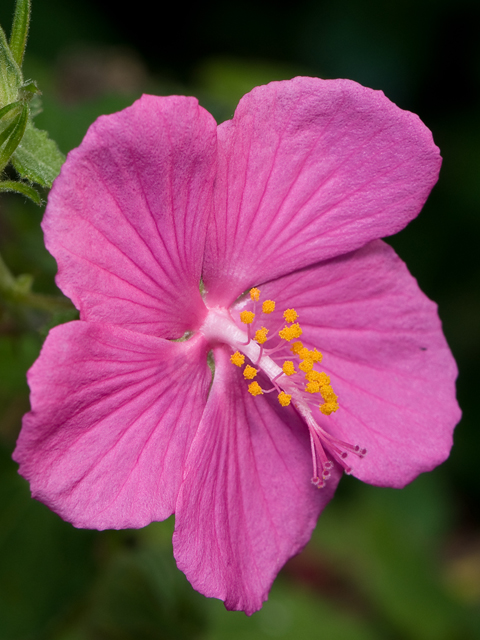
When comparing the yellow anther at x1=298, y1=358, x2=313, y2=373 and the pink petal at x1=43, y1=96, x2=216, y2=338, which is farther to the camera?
the yellow anther at x1=298, y1=358, x2=313, y2=373

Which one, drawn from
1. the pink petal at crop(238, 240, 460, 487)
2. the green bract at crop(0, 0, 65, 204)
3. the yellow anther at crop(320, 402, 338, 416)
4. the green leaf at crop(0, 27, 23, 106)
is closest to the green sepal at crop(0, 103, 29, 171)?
the green bract at crop(0, 0, 65, 204)

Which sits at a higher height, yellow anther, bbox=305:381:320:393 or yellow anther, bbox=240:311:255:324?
yellow anther, bbox=240:311:255:324

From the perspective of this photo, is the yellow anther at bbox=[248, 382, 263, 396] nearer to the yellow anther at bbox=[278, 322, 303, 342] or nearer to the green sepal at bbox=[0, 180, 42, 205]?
the yellow anther at bbox=[278, 322, 303, 342]

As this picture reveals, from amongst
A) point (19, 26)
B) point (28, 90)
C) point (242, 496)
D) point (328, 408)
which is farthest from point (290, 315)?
point (19, 26)

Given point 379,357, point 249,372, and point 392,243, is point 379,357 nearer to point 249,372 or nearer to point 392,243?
point 249,372

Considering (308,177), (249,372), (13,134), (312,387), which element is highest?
(13,134)

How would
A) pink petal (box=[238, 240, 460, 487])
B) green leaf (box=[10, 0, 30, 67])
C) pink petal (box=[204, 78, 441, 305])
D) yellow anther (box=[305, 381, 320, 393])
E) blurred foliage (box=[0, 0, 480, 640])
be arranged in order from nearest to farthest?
green leaf (box=[10, 0, 30, 67])
pink petal (box=[204, 78, 441, 305])
yellow anther (box=[305, 381, 320, 393])
pink petal (box=[238, 240, 460, 487])
blurred foliage (box=[0, 0, 480, 640])

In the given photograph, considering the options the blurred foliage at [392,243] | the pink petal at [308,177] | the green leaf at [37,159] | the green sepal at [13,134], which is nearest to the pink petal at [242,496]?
the pink petal at [308,177]

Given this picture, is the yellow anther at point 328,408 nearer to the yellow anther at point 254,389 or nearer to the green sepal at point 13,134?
the yellow anther at point 254,389
